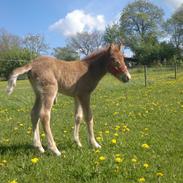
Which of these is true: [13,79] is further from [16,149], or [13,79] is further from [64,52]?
[64,52]

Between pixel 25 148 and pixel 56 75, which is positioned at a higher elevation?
pixel 56 75

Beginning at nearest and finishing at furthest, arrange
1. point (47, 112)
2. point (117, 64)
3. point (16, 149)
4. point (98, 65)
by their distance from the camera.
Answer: point (47, 112) → point (16, 149) → point (117, 64) → point (98, 65)

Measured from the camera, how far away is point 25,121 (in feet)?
36.4

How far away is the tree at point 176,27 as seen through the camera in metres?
94.2

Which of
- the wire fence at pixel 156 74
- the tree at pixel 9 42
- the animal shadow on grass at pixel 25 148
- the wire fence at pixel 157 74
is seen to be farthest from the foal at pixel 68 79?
the tree at pixel 9 42

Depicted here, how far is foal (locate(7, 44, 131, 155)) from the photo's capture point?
6855 mm

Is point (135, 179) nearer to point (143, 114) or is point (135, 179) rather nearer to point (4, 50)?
point (143, 114)

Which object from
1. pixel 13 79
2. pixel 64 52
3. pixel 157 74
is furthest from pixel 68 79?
pixel 64 52

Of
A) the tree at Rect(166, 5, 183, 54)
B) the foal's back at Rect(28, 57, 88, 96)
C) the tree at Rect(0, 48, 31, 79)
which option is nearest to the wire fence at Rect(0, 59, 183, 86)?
the tree at Rect(0, 48, 31, 79)

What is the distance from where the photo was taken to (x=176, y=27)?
97500mm

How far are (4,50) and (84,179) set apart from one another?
78997 mm

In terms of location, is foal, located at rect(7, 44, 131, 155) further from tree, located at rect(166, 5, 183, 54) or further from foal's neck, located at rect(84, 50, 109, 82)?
tree, located at rect(166, 5, 183, 54)

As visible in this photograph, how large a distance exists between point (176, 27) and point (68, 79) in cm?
9431

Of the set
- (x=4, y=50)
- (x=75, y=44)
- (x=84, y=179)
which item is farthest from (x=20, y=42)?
(x=84, y=179)
